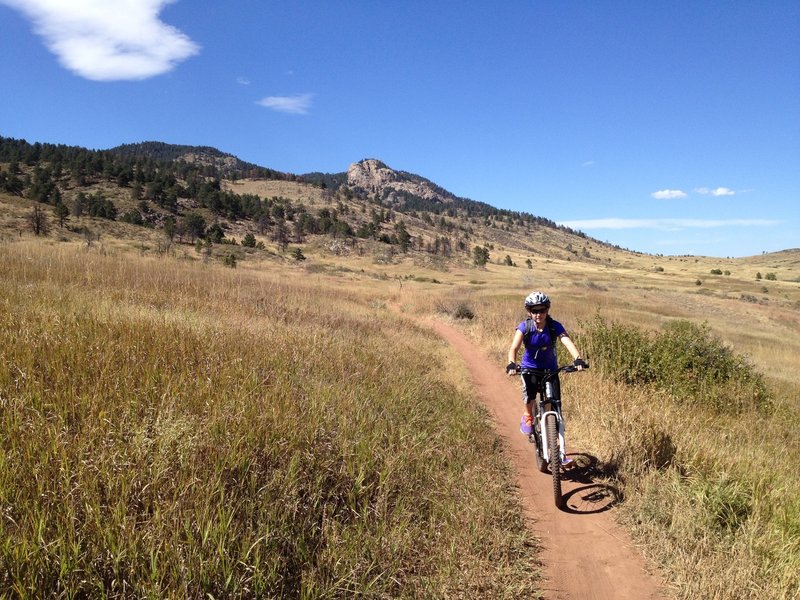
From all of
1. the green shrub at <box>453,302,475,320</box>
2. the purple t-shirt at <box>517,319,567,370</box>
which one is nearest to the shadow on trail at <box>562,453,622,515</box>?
the purple t-shirt at <box>517,319,567,370</box>

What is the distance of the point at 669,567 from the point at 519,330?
2858 mm

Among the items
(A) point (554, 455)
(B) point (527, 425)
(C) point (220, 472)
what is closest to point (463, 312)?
(B) point (527, 425)

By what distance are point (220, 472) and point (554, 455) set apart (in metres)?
3.81

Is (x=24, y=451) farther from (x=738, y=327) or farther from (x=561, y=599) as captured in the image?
(x=738, y=327)

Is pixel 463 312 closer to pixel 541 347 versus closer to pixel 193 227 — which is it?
pixel 541 347

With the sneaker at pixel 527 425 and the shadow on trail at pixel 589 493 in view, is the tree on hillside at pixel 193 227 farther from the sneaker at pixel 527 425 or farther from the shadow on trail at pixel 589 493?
the shadow on trail at pixel 589 493

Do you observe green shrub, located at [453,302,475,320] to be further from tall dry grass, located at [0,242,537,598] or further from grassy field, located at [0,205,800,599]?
tall dry grass, located at [0,242,537,598]

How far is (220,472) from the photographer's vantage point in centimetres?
318

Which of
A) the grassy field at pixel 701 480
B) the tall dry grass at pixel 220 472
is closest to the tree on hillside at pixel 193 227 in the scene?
the tall dry grass at pixel 220 472

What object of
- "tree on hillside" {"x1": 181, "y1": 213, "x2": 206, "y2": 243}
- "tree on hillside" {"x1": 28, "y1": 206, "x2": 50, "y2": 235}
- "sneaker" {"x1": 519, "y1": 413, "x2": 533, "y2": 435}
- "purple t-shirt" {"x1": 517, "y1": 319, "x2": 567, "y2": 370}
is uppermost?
"tree on hillside" {"x1": 181, "y1": 213, "x2": 206, "y2": 243}

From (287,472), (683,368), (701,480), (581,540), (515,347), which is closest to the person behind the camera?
(287,472)

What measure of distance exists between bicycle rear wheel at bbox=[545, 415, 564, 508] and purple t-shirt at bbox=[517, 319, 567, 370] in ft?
2.38

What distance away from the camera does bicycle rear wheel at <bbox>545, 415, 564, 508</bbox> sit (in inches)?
200

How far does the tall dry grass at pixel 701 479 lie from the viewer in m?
3.69
